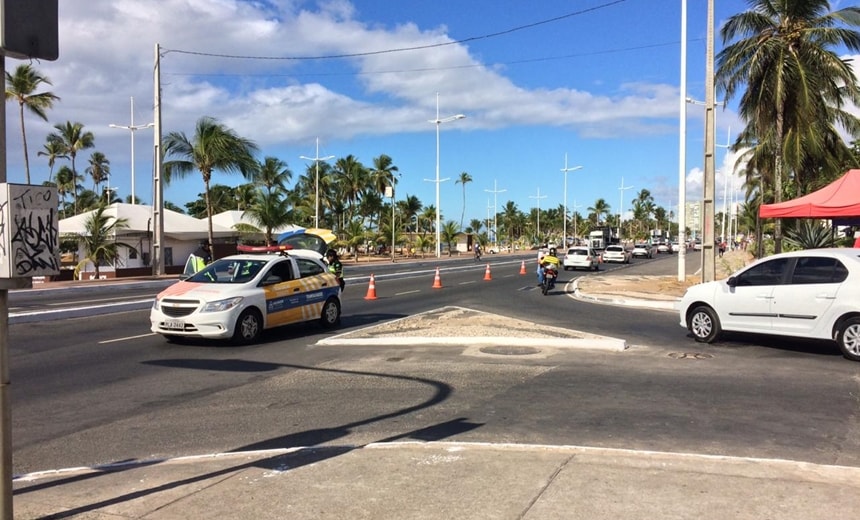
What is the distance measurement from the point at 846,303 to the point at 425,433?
7.37m

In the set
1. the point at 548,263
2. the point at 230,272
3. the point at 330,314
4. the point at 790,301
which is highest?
the point at 230,272

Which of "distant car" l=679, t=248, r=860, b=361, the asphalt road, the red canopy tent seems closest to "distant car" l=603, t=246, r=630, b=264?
the red canopy tent

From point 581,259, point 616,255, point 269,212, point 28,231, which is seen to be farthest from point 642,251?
point 28,231

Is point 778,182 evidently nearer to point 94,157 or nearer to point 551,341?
point 551,341

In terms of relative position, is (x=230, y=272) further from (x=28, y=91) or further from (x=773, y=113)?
(x=28, y=91)

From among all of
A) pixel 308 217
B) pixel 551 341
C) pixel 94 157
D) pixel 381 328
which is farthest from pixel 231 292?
pixel 94 157

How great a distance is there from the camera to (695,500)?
177 inches

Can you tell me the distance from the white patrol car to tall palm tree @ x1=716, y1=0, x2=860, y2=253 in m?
17.4

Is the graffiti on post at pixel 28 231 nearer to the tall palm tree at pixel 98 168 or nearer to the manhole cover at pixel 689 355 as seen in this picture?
the manhole cover at pixel 689 355

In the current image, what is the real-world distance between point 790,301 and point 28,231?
34.8 ft

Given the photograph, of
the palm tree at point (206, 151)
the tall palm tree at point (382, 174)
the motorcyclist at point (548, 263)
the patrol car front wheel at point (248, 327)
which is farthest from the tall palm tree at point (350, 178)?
the patrol car front wheel at point (248, 327)

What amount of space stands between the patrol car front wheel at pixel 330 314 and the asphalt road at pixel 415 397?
132 cm

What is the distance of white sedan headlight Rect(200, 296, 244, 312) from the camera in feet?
36.7

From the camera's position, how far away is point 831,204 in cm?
1881
